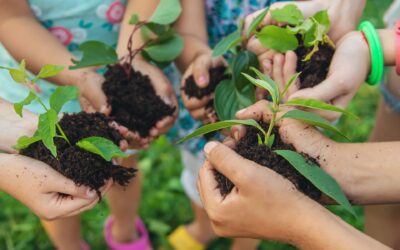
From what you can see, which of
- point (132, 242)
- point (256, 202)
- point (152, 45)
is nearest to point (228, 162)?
point (256, 202)

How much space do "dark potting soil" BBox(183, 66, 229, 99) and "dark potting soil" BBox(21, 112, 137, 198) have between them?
25 centimetres

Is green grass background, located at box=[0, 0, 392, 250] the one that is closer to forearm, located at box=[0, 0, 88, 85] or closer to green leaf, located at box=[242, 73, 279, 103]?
forearm, located at box=[0, 0, 88, 85]

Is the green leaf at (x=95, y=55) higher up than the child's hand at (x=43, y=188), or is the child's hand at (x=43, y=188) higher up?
the green leaf at (x=95, y=55)

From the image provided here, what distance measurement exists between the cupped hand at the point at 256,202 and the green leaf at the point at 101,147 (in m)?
0.18

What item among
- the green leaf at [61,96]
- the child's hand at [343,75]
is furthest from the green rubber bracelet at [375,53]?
the green leaf at [61,96]

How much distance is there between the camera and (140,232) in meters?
1.74

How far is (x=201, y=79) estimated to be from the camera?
1.20 m

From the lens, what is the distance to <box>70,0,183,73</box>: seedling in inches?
44.9

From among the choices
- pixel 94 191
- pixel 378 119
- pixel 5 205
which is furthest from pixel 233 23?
pixel 5 205

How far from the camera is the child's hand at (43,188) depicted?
37.3 inches

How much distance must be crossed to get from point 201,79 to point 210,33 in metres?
0.31

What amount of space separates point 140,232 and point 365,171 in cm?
100

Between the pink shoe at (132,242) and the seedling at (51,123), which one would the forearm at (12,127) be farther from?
the pink shoe at (132,242)

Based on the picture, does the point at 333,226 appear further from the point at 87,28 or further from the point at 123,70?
the point at 87,28
